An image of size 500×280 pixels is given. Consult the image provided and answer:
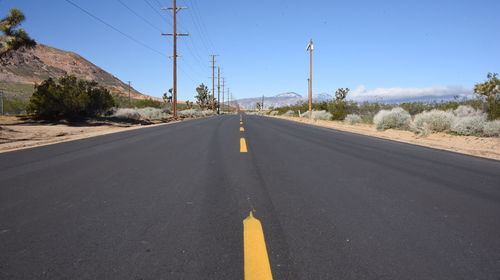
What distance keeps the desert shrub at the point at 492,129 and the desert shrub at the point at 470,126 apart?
1.25 feet

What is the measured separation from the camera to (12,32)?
16.7 meters

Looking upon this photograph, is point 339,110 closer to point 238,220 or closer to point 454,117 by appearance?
point 454,117

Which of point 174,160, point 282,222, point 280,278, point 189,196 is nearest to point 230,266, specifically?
point 280,278

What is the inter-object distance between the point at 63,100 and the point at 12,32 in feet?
15.2

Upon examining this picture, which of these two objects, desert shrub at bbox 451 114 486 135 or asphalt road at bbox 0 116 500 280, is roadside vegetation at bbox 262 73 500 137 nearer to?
desert shrub at bbox 451 114 486 135

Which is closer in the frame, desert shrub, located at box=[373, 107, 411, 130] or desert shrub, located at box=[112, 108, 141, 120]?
desert shrub, located at box=[373, 107, 411, 130]

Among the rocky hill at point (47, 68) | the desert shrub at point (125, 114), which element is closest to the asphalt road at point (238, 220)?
the desert shrub at point (125, 114)

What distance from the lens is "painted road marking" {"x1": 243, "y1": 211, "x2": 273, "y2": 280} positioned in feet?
7.35

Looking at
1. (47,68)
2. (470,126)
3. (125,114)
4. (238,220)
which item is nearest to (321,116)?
(125,114)

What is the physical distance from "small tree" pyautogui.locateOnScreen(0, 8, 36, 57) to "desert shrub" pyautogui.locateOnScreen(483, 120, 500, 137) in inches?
904

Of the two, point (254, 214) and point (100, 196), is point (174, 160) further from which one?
point (254, 214)

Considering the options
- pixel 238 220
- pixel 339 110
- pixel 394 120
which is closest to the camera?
pixel 238 220

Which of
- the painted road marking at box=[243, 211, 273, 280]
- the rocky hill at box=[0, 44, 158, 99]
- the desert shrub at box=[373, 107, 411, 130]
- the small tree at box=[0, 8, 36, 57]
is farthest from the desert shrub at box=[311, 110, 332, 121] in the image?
the rocky hill at box=[0, 44, 158, 99]

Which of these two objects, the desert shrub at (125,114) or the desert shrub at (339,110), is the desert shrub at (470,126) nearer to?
the desert shrub at (339,110)
